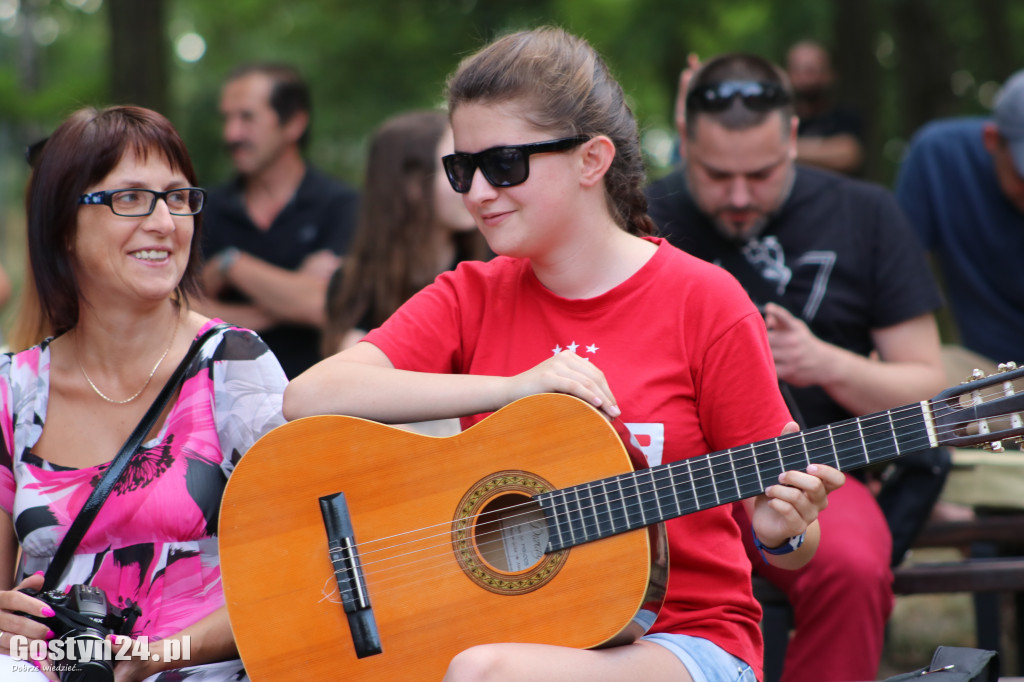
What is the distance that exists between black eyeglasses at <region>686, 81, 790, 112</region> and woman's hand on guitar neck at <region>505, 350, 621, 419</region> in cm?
156

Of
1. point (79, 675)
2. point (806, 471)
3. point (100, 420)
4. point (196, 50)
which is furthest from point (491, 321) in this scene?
point (196, 50)

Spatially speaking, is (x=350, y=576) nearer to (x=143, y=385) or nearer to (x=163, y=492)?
(x=163, y=492)

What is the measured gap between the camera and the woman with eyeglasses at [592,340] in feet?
6.82

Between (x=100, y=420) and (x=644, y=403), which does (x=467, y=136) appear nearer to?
(x=644, y=403)

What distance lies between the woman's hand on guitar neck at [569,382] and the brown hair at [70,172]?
1074 mm

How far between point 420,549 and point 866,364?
5.40 feet

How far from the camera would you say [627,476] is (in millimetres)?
2018

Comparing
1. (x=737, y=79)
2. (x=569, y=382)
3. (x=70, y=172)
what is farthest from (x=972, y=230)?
(x=70, y=172)

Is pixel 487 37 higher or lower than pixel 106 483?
higher

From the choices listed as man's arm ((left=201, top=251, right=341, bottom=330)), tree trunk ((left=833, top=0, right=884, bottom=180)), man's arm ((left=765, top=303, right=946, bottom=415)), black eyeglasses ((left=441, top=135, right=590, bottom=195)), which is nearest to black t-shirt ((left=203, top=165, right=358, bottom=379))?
man's arm ((left=201, top=251, right=341, bottom=330))

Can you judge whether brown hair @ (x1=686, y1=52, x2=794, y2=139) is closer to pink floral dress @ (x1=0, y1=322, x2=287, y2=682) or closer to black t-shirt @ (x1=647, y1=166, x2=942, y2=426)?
black t-shirt @ (x1=647, y1=166, x2=942, y2=426)

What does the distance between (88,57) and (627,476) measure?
17459 millimetres

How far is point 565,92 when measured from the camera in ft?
7.33

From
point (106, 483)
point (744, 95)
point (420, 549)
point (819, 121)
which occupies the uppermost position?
point (819, 121)
